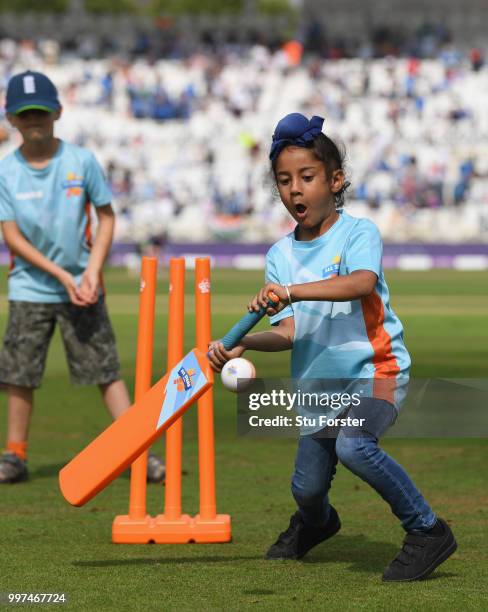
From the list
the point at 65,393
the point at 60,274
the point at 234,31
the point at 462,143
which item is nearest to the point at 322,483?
the point at 60,274

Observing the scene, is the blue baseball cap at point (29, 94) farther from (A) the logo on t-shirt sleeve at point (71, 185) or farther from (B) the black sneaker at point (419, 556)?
(B) the black sneaker at point (419, 556)

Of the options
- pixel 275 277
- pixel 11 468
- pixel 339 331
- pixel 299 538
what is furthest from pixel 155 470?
pixel 339 331

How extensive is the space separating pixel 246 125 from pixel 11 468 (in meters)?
35.4

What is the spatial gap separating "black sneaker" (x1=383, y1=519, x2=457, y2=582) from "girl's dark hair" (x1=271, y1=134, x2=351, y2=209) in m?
1.34

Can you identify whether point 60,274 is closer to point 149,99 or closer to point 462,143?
point 462,143

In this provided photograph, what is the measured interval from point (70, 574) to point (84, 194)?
289 centimetres

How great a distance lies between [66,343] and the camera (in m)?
7.34

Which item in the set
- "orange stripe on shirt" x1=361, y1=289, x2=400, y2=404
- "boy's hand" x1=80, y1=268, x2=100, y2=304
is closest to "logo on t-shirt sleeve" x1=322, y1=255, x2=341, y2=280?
"orange stripe on shirt" x1=361, y1=289, x2=400, y2=404

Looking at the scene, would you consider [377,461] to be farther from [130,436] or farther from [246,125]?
[246,125]

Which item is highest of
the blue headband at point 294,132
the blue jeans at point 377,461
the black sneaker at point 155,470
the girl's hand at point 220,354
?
the blue headband at point 294,132

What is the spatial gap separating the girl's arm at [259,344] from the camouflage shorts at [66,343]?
8.26 feet

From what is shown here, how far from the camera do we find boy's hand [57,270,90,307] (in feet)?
23.2

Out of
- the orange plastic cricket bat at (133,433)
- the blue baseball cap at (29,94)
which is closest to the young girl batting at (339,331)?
the orange plastic cricket bat at (133,433)

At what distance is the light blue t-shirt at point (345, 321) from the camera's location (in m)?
4.71
